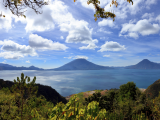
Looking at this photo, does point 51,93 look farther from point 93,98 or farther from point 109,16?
point 109,16

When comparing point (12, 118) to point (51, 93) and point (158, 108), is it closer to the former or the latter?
point (158, 108)

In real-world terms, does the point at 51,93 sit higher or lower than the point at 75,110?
lower

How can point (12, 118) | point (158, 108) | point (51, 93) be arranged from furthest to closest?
point (51, 93), point (158, 108), point (12, 118)

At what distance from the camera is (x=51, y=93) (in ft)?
115

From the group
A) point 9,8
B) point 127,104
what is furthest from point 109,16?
point 127,104

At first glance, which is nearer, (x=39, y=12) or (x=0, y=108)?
(x=0, y=108)

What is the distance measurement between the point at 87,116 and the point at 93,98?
6558 millimetres

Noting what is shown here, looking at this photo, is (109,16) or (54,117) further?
(109,16)

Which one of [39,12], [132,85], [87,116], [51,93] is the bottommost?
[51,93]

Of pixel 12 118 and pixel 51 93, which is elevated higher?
pixel 12 118

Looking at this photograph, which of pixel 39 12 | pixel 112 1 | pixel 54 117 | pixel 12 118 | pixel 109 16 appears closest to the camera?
pixel 54 117

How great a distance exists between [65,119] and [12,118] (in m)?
2.94

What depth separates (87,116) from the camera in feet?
5.20

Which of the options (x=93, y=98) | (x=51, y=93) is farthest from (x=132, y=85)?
(x=51, y=93)
